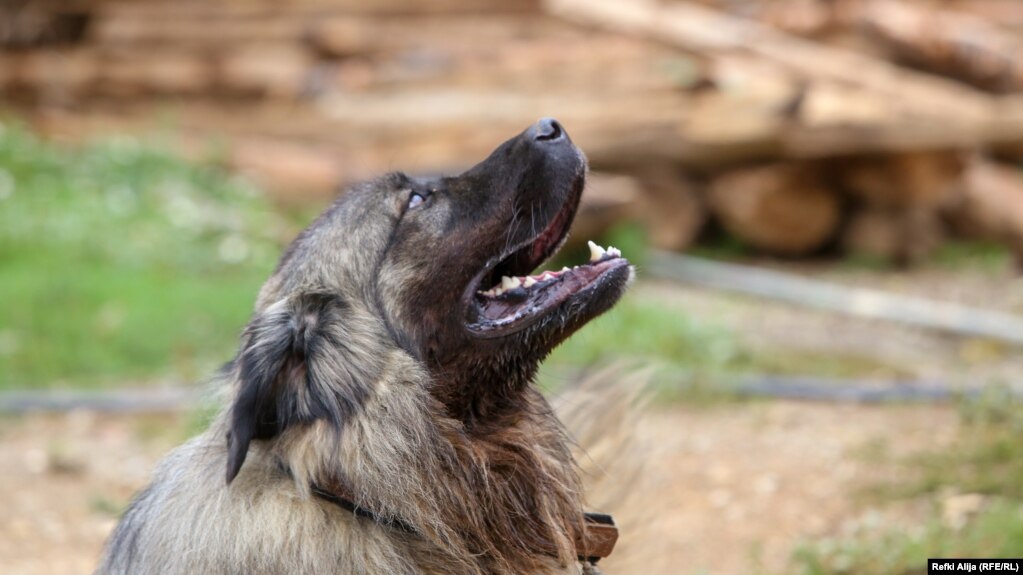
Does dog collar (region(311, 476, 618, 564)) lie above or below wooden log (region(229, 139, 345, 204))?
above

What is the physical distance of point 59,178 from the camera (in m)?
11.2

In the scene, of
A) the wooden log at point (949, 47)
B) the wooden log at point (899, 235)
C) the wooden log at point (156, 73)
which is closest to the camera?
the wooden log at point (949, 47)

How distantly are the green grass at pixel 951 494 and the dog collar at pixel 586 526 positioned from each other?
3.51 feet

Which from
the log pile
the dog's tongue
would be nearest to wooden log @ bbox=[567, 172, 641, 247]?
the log pile

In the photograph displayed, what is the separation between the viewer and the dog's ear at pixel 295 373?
2.93 meters

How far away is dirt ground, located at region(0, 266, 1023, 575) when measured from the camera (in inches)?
184

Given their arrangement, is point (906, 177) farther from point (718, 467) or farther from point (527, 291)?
point (527, 291)

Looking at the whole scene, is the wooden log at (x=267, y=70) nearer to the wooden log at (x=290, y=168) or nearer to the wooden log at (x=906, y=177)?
the wooden log at (x=290, y=168)

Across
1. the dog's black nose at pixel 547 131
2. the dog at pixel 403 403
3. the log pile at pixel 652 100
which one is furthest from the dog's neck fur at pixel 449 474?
the log pile at pixel 652 100

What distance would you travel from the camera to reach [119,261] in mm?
9266

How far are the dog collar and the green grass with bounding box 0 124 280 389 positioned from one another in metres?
3.42

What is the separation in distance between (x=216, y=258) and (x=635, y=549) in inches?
238

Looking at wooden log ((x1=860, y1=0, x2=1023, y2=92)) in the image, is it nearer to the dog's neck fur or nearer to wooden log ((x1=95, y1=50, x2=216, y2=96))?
wooden log ((x1=95, y1=50, x2=216, y2=96))

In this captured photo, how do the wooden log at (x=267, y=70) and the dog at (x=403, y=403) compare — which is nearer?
the dog at (x=403, y=403)
